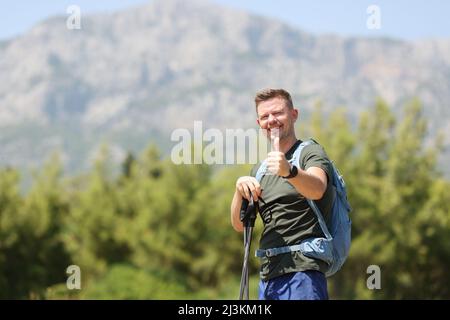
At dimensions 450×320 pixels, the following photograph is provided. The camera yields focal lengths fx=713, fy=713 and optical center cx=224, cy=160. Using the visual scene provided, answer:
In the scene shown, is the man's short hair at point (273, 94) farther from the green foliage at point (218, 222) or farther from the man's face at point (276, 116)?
the green foliage at point (218, 222)

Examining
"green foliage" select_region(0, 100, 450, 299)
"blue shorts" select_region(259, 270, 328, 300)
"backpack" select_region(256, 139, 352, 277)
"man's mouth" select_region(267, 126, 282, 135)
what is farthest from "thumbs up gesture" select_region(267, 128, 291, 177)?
"green foliage" select_region(0, 100, 450, 299)

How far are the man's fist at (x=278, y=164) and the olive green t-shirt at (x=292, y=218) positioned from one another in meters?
0.28

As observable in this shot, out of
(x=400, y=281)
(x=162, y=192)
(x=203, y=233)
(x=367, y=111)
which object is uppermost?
(x=367, y=111)

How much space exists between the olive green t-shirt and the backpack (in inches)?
0.9

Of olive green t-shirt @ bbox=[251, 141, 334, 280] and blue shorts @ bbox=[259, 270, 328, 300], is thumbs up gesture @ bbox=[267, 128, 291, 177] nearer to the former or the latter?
olive green t-shirt @ bbox=[251, 141, 334, 280]

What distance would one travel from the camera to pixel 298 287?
130 inches

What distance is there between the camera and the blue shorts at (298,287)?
327 cm

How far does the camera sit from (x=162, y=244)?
35.2m

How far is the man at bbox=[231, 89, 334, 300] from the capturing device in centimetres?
329

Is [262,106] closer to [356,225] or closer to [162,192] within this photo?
[356,225]

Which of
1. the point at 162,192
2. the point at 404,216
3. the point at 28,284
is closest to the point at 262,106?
the point at 28,284
